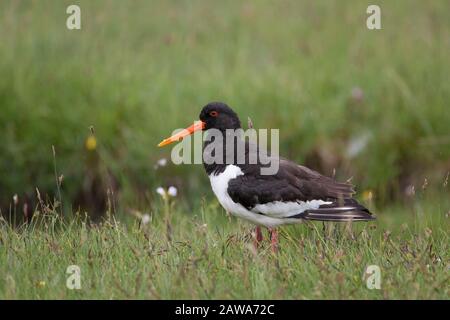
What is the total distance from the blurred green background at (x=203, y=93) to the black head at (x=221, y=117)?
76.1 inches

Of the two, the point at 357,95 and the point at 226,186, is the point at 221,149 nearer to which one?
the point at 226,186

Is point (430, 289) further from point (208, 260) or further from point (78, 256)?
point (78, 256)

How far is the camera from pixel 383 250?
5996 millimetres

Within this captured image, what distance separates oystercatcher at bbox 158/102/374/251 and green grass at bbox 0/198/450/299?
160 millimetres

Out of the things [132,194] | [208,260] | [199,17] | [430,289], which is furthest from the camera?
[199,17]

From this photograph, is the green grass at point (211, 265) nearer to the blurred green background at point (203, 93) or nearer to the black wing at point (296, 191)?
the black wing at point (296, 191)

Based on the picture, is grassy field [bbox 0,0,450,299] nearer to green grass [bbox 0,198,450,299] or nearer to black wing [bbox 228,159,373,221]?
green grass [bbox 0,198,450,299]

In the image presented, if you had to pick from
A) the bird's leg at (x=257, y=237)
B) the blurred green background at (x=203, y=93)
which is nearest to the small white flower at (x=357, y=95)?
the blurred green background at (x=203, y=93)

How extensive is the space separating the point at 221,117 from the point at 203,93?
3127mm

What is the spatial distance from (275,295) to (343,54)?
6.13 metres

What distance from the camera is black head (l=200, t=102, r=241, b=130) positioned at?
6961 mm

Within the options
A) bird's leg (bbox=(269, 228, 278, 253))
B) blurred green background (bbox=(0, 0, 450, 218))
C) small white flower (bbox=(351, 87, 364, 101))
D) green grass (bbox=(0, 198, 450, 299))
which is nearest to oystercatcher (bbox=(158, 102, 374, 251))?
bird's leg (bbox=(269, 228, 278, 253))

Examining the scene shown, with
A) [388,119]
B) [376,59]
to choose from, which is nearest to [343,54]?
[376,59]
